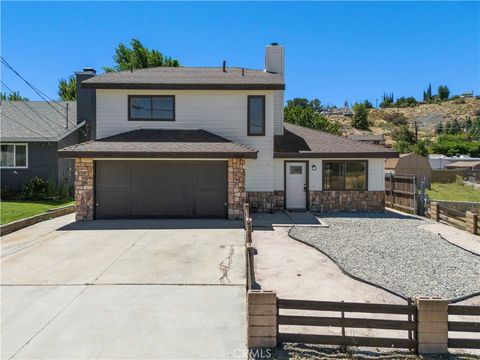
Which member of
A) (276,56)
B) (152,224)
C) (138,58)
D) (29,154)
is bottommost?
(152,224)

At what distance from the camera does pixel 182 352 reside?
419 cm

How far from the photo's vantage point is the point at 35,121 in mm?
19266

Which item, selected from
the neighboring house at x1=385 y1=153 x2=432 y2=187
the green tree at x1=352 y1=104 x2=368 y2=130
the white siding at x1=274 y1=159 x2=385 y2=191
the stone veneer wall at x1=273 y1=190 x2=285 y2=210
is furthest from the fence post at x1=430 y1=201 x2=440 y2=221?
the green tree at x1=352 y1=104 x2=368 y2=130

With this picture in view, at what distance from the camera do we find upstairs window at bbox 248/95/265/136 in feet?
46.0

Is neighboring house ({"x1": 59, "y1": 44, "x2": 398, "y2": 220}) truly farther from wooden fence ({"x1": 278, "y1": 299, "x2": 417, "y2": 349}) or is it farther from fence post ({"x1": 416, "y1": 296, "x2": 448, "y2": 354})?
fence post ({"x1": 416, "y1": 296, "x2": 448, "y2": 354})

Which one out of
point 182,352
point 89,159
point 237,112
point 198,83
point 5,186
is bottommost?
point 182,352

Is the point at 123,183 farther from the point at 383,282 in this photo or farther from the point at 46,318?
the point at 383,282

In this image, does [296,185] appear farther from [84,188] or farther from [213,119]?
[84,188]

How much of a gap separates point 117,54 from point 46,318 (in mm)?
35257

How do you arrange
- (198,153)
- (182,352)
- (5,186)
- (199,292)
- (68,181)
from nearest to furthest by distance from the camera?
(182,352), (199,292), (198,153), (5,186), (68,181)

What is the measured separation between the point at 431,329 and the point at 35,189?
18415 mm

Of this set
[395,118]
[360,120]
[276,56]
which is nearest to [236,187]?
[276,56]

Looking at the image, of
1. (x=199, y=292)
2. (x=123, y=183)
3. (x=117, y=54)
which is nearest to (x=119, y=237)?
(x=123, y=183)

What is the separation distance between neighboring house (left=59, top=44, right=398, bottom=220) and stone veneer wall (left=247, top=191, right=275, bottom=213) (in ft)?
0.14
